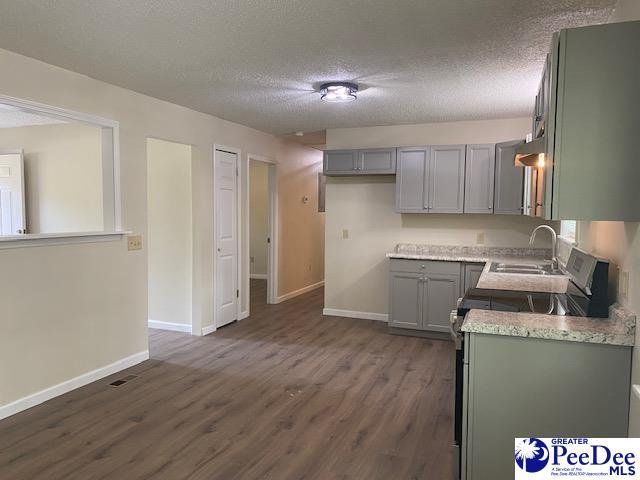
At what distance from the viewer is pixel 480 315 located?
6.84ft

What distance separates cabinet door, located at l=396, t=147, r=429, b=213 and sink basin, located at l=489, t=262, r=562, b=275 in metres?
1.18

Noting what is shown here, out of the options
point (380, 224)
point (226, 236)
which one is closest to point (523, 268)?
point (380, 224)

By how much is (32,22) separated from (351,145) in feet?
12.3

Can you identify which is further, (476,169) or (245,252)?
(245,252)

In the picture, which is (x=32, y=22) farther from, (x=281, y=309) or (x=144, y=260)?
(x=281, y=309)

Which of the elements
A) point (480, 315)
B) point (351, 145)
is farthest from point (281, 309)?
point (480, 315)

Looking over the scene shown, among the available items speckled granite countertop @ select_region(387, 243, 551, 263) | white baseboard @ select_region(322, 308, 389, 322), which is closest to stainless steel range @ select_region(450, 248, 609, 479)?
speckled granite countertop @ select_region(387, 243, 551, 263)

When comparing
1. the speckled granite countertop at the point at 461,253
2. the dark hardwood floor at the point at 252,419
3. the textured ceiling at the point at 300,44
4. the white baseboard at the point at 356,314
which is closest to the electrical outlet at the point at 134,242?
the dark hardwood floor at the point at 252,419

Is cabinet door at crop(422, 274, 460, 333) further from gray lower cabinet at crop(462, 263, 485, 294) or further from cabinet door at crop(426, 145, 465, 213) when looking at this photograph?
cabinet door at crop(426, 145, 465, 213)

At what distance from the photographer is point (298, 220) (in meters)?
7.32

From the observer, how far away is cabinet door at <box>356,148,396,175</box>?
532 centimetres

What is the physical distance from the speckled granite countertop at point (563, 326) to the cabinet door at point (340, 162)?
3.67 m

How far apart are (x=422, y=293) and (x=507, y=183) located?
1.45 m

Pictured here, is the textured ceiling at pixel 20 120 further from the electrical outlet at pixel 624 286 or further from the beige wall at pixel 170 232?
the electrical outlet at pixel 624 286
